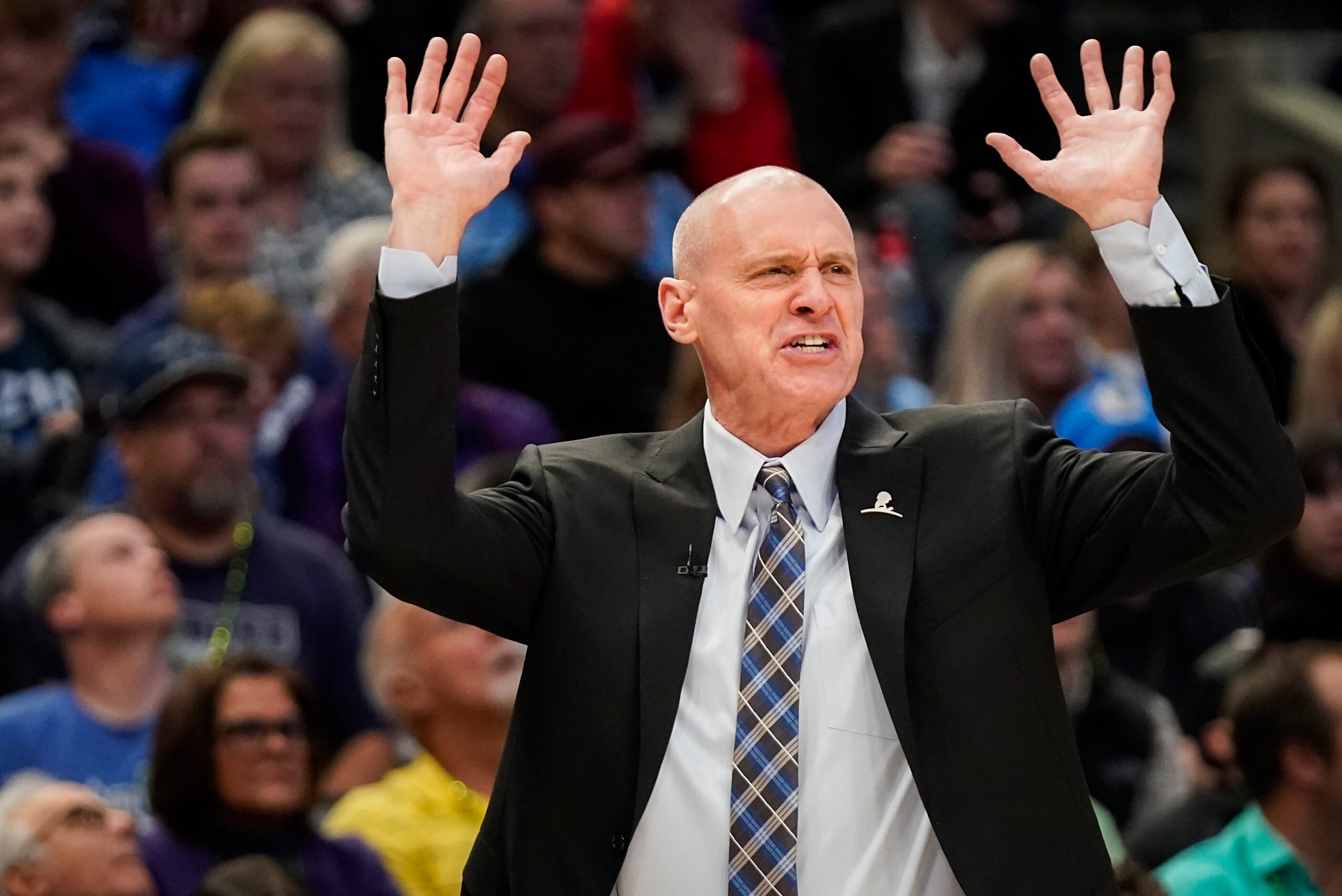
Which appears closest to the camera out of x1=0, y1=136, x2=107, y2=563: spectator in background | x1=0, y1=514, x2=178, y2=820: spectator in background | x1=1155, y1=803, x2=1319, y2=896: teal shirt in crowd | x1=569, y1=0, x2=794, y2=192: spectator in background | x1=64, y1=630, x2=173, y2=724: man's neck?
x1=1155, y1=803, x2=1319, y2=896: teal shirt in crowd

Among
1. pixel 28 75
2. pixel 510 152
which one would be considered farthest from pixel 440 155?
pixel 28 75

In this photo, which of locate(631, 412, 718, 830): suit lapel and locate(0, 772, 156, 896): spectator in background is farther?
locate(0, 772, 156, 896): spectator in background

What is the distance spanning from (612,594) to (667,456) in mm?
234

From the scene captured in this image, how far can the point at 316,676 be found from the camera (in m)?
5.52

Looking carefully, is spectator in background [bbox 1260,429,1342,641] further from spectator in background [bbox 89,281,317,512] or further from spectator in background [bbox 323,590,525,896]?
spectator in background [bbox 89,281,317,512]

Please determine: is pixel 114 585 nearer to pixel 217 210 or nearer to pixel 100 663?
pixel 100 663

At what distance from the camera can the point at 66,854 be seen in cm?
413

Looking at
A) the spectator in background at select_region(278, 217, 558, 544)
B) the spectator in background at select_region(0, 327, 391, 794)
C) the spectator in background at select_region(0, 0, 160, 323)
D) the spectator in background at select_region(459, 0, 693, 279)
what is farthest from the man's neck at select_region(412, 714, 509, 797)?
the spectator in background at select_region(0, 0, 160, 323)

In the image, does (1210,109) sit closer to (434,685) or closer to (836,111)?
(836,111)

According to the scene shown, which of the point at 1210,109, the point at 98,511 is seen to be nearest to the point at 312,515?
the point at 98,511

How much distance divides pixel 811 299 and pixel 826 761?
56 cm

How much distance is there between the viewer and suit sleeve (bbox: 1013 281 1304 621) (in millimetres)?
2469

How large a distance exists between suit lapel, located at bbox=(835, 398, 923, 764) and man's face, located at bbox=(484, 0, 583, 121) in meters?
4.43

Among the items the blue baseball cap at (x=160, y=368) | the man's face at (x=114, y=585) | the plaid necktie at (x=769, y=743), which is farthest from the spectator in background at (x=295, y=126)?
the plaid necktie at (x=769, y=743)
